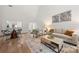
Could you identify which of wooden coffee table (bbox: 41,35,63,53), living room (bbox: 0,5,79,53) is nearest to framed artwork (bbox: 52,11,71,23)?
living room (bbox: 0,5,79,53)

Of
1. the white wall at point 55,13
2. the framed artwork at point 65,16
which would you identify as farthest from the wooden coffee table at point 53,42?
the framed artwork at point 65,16

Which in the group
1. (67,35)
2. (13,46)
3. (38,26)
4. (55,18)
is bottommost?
(13,46)

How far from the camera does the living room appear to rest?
7.09 feet

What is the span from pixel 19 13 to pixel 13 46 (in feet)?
1.90

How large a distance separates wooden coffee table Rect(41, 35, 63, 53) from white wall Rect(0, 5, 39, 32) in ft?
1.23

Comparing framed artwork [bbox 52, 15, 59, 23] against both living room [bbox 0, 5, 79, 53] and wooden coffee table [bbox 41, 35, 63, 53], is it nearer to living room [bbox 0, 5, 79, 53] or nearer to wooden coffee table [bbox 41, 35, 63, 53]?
living room [bbox 0, 5, 79, 53]

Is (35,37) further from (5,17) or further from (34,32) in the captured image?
(5,17)

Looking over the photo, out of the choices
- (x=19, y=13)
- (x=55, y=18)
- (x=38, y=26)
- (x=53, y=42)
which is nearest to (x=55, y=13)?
(x=55, y=18)

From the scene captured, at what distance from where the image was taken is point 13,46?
86.0 inches

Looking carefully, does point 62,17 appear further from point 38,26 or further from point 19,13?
point 19,13

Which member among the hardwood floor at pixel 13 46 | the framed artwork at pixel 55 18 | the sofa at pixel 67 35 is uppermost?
the framed artwork at pixel 55 18

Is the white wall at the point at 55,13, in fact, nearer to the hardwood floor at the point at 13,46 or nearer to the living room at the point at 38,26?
the living room at the point at 38,26

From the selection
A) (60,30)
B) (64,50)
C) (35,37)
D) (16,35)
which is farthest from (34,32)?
(64,50)

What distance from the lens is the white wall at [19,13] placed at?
2.16 m
